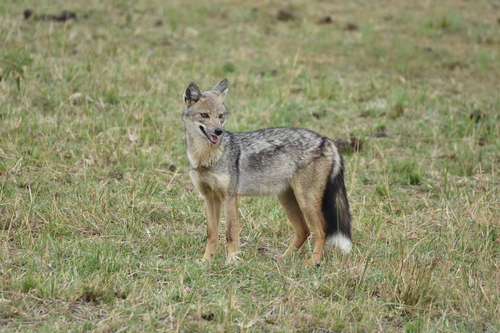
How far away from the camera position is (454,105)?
1086 cm

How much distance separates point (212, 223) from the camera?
20.1 feet

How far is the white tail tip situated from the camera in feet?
19.6

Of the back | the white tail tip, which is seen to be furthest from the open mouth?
the white tail tip

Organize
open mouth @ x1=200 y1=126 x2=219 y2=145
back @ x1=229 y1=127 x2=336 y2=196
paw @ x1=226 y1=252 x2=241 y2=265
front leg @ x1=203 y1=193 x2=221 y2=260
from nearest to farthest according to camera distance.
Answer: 1. paw @ x1=226 y1=252 x2=241 y2=265
2. open mouth @ x1=200 y1=126 x2=219 y2=145
3. front leg @ x1=203 y1=193 x2=221 y2=260
4. back @ x1=229 y1=127 x2=336 y2=196

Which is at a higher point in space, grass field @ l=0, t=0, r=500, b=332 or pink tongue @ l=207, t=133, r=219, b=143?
pink tongue @ l=207, t=133, r=219, b=143

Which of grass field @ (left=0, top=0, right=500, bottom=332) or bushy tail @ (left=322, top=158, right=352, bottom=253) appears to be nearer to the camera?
grass field @ (left=0, top=0, right=500, bottom=332)

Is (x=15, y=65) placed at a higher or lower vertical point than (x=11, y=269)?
higher

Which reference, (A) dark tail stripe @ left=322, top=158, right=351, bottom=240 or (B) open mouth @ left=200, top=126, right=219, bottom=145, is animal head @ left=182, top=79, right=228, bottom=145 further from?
(A) dark tail stripe @ left=322, top=158, right=351, bottom=240

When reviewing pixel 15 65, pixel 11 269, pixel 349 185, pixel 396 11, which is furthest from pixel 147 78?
pixel 396 11

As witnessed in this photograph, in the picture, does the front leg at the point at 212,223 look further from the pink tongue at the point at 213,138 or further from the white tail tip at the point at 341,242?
the white tail tip at the point at 341,242

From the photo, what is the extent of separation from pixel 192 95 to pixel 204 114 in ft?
0.84

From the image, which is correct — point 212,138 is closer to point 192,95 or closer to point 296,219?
point 192,95

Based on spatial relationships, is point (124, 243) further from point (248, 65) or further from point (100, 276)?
point (248, 65)

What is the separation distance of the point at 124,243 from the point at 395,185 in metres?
3.59
